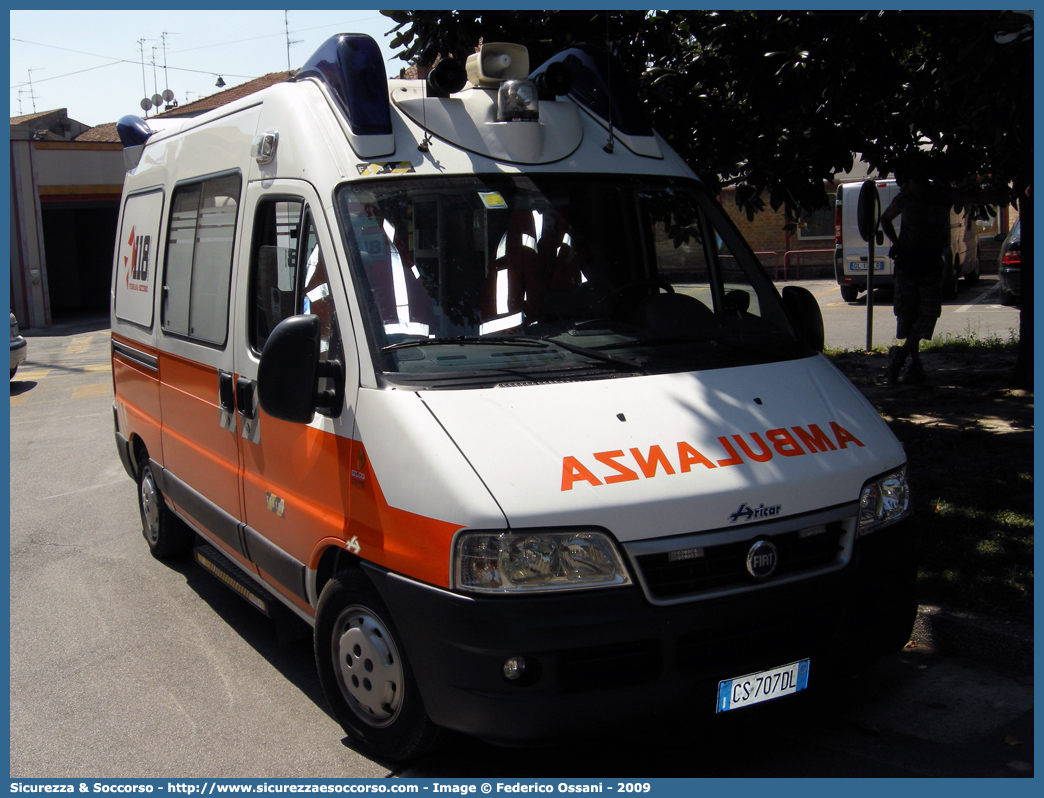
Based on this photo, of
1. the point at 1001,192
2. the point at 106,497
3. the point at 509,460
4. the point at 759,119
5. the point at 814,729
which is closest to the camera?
the point at 509,460

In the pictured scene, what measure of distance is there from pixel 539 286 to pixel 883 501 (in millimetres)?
1558

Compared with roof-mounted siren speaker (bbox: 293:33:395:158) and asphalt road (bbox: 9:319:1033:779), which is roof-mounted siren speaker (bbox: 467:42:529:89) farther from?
asphalt road (bbox: 9:319:1033:779)

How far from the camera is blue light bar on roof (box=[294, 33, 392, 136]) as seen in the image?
4035 mm

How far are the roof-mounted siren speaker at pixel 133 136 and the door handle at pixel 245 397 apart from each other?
279 cm

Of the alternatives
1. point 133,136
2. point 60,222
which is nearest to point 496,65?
point 133,136

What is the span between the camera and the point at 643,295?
171 inches

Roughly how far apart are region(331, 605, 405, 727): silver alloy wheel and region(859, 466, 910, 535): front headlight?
1.73 m

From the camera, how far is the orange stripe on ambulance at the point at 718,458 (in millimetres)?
3246

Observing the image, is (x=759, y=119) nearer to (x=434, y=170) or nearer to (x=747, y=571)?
(x=434, y=170)

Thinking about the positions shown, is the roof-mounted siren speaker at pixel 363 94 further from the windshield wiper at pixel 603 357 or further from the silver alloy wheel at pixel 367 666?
the silver alloy wheel at pixel 367 666

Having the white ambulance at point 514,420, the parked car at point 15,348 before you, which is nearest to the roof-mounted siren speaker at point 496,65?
the white ambulance at point 514,420

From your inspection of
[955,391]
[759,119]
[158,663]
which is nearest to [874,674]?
[158,663]

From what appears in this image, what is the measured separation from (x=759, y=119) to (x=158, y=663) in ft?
17.5

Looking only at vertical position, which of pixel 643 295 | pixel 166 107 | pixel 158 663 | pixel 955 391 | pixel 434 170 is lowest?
pixel 158 663
